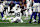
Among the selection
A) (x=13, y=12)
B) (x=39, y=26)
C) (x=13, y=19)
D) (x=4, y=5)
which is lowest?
(x=39, y=26)

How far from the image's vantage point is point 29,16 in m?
3.23

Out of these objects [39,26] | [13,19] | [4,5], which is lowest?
[39,26]

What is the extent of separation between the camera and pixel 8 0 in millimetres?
3350

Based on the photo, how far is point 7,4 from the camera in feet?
11.0

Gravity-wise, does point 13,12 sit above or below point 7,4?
below

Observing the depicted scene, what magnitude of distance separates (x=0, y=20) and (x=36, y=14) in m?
1.30

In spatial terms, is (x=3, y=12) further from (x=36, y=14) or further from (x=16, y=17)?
(x=36, y=14)

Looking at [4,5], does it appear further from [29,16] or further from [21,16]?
[29,16]

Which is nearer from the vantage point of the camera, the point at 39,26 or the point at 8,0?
the point at 39,26

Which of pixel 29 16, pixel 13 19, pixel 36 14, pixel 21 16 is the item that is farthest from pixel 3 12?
pixel 36 14

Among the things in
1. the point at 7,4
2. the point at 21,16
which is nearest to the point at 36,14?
the point at 21,16

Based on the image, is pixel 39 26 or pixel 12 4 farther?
pixel 12 4

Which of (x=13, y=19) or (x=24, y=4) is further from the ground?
(x=24, y=4)

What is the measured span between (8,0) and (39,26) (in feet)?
4.85
